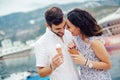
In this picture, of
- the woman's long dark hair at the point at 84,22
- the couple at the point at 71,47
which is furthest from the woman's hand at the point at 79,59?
the woman's long dark hair at the point at 84,22

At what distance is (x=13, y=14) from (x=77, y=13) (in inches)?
89.8

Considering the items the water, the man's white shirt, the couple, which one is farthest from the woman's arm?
the water

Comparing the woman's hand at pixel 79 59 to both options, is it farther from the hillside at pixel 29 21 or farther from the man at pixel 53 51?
the hillside at pixel 29 21

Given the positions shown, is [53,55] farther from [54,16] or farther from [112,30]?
[112,30]

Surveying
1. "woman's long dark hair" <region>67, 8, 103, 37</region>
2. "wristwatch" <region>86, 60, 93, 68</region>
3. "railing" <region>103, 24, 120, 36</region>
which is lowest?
"railing" <region>103, 24, 120, 36</region>

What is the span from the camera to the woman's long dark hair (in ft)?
5.45

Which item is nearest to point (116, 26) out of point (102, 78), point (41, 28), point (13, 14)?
point (41, 28)

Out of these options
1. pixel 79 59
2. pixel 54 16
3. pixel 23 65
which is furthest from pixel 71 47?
pixel 23 65

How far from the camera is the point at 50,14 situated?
1.68m

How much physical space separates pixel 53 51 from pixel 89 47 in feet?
0.65

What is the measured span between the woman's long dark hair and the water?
7.19 feet

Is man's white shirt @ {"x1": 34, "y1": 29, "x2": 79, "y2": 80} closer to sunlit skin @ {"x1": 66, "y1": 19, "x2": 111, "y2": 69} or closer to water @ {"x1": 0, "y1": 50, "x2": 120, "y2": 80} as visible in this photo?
sunlit skin @ {"x1": 66, "y1": 19, "x2": 111, "y2": 69}

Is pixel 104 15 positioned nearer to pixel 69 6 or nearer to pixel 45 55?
pixel 69 6

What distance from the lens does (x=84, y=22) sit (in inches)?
65.3
